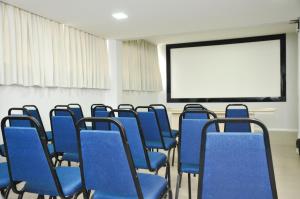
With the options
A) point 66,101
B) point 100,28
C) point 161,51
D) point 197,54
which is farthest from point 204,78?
point 66,101

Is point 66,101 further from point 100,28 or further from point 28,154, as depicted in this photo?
point 28,154

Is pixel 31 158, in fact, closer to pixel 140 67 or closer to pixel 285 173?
pixel 285 173

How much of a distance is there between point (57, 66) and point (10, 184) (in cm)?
345

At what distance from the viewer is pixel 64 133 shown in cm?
235

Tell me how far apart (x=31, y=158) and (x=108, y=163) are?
510mm

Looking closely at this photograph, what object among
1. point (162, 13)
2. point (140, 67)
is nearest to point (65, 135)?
point (162, 13)

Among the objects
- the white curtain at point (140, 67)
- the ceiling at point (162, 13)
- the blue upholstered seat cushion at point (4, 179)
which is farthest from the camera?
the white curtain at point (140, 67)

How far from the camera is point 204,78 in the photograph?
8258 millimetres

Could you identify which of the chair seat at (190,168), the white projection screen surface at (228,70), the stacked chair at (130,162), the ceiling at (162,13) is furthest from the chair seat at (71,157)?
the white projection screen surface at (228,70)

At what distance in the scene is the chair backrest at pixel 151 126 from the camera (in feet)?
8.84

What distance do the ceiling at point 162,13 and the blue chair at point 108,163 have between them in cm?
309

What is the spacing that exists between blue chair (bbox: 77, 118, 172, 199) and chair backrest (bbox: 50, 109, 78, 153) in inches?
A: 39.6

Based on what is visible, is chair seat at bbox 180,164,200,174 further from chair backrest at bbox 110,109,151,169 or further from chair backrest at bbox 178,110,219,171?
chair backrest at bbox 110,109,151,169

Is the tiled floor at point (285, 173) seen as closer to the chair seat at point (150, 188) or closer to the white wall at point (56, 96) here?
the chair seat at point (150, 188)
